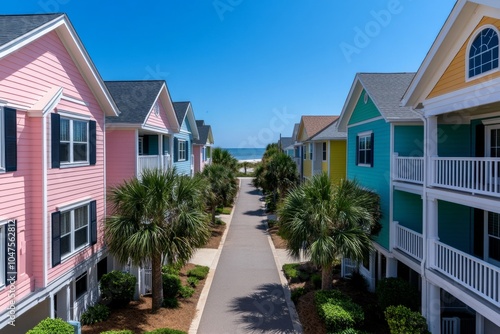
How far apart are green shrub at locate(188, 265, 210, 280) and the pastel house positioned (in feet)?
19.2

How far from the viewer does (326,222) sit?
1158cm

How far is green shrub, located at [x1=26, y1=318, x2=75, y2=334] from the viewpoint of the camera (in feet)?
26.5

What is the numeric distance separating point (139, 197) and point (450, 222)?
39.1ft

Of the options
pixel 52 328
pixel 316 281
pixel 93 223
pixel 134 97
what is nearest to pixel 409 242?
pixel 316 281

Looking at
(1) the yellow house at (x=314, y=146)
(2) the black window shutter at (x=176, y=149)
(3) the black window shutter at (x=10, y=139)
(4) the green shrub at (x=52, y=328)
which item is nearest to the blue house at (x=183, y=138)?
(2) the black window shutter at (x=176, y=149)

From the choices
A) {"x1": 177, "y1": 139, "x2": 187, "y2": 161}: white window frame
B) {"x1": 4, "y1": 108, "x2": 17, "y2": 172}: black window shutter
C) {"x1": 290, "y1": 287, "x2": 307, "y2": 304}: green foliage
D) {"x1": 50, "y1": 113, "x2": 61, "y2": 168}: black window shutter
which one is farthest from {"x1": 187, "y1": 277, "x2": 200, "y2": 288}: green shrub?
{"x1": 4, "y1": 108, "x2": 17, "y2": 172}: black window shutter

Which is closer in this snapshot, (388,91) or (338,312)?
(338,312)

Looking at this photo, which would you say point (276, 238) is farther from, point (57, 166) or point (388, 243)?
point (57, 166)

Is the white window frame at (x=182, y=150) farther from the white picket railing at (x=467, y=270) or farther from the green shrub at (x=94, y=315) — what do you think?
the white picket railing at (x=467, y=270)

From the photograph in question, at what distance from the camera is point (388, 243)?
13.4 metres

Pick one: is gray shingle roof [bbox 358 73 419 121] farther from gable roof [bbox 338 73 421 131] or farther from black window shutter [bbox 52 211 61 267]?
black window shutter [bbox 52 211 61 267]

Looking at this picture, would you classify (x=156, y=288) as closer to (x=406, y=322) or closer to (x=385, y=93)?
(x=406, y=322)

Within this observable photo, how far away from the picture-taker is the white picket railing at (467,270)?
310 inches

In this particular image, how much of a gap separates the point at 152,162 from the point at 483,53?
14398 mm
